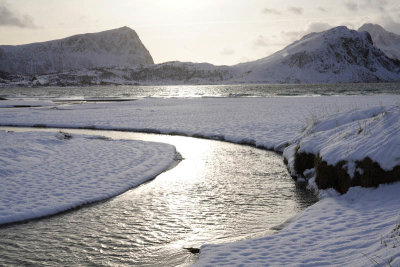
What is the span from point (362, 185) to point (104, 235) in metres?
7.77

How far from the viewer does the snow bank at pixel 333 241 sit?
21.9 feet

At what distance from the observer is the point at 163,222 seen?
10422 millimetres

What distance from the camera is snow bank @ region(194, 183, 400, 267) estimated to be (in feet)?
21.9

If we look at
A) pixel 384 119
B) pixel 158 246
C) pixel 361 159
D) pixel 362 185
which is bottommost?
pixel 158 246

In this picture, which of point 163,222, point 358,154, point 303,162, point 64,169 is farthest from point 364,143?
point 64,169

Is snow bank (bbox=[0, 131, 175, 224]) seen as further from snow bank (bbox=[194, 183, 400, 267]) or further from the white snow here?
the white snow

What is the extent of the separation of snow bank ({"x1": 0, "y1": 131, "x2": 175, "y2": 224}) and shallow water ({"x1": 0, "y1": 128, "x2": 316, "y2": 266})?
2.45ft

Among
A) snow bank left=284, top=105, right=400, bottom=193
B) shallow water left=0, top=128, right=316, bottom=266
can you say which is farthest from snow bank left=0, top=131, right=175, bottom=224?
snow bank left=284, top=105, right=400, bottom=193

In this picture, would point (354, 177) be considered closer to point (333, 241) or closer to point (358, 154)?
point (358, 154)

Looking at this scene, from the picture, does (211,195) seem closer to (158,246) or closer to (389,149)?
(158,246)

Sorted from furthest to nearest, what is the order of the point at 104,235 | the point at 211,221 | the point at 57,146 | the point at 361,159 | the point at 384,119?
the point at 57,146 → the point at 384,119 → the point at 361,159 → the point at 211,221 → the point at 104,235

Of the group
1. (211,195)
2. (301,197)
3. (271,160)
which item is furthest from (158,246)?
(271,160)

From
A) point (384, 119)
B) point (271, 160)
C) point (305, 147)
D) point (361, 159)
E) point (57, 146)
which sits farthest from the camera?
point (57, 146)

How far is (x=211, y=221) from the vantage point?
1042 cm
